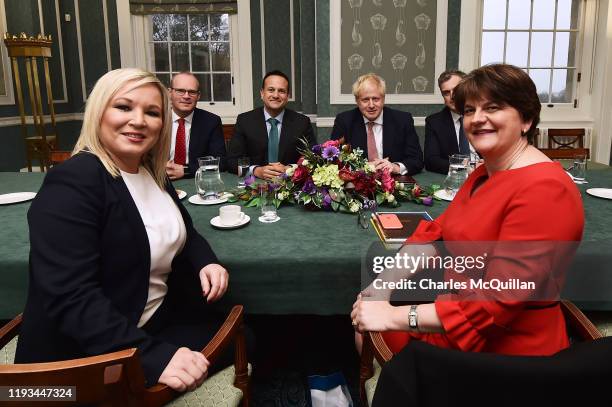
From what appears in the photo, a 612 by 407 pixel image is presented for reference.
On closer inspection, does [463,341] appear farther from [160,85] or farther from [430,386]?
[160,85]

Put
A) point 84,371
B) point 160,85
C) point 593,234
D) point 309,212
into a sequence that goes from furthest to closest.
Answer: point 309,212 → point 593,234 → point 160,85 → point 84,371

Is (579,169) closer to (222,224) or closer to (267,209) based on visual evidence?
(267,209)

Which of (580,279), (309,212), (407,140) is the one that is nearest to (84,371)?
(309,212)

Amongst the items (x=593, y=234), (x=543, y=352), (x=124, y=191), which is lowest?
(x=543, y=352)

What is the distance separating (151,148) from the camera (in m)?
1.38

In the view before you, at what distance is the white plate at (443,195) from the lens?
2.08m

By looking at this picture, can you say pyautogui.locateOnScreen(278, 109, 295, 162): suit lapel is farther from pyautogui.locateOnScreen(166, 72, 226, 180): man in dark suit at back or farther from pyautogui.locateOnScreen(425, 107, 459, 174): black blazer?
pyautogui.locateOnScreen(425, 107, 459, 174): black blazer

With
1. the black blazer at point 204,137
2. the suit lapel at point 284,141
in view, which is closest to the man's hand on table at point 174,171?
the black blazer at point 204,137

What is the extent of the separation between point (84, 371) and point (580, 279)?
4.54ft

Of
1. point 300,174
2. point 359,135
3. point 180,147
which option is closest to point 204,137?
point 180,147

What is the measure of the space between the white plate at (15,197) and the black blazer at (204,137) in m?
1.04

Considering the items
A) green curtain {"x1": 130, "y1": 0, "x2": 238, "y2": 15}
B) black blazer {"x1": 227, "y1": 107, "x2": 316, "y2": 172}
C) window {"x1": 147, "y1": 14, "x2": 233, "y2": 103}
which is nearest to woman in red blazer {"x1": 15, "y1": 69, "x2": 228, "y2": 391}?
black blazer {"x1": 227, "y1": 107, "x2": 316, "y2": 172}

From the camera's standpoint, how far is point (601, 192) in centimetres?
207

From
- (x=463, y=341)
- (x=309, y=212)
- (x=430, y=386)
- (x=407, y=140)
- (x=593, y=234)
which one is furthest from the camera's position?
(x=407, y=140)
